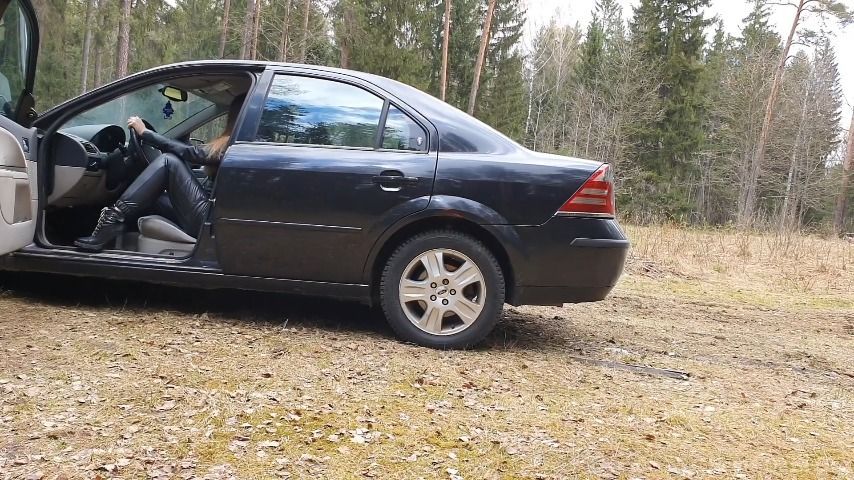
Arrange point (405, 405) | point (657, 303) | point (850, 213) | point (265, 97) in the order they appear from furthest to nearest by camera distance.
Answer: point (850, 213), point (657, 303), point (265, 97), point (405, 405)

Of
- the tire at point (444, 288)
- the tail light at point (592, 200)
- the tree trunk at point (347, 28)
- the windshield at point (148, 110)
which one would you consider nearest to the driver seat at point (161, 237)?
the windshield at point (148, 110)

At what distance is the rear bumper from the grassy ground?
44 centimetres

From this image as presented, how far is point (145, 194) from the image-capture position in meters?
4.15

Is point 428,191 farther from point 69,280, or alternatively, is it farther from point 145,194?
point 69,280

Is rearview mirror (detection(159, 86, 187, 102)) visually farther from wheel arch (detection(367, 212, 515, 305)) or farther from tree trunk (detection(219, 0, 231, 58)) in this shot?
tree trunk (detection(219, 0, 231, 58))

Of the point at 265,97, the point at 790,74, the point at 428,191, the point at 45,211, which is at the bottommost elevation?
the point at 45,211

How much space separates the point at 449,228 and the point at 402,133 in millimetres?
668

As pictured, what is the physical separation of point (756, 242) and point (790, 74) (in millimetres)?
19083

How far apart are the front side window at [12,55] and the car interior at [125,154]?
13.7 inches

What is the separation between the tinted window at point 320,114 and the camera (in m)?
3.86

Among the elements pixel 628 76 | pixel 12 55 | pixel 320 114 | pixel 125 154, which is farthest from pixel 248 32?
pixel 320 114

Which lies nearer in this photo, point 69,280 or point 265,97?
point 265,97

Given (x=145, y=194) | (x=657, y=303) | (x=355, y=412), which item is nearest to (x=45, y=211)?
(x=145, y=194)

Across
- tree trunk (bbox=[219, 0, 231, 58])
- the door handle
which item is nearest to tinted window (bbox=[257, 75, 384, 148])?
the door handle
